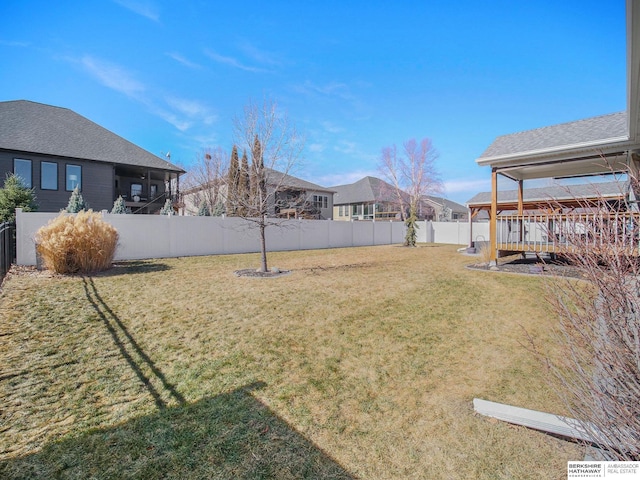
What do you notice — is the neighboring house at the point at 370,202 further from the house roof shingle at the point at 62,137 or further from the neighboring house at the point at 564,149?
the neighboring house at the point at 564,149

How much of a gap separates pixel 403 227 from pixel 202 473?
22543 mm

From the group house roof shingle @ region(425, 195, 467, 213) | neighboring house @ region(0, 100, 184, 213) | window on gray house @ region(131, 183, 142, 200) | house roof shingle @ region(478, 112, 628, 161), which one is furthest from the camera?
house roof shingle @ region(425, 195, 467, 213)

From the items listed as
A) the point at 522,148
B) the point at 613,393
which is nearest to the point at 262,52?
the point at 522,148

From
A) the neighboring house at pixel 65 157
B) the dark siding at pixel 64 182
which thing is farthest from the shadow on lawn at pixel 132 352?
the neighboring house at pixel 65 157

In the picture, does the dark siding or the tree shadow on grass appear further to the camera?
the dark siding

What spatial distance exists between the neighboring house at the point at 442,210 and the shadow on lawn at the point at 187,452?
3417cm

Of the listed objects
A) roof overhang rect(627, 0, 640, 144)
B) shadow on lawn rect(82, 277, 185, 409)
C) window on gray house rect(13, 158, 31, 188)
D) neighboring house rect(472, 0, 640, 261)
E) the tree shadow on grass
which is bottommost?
shadow on lawn rect(82, 277, 185, 409)

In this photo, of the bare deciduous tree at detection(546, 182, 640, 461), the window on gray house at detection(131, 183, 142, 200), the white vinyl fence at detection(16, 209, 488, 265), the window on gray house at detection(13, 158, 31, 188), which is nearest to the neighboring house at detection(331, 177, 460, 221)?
the white vinyl fence at detection(16, 209, 488, 265)

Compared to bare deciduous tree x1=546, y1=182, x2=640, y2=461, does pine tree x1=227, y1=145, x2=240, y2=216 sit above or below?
above

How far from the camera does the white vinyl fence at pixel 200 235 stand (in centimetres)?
880

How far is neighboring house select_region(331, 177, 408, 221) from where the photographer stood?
3425 centimetres

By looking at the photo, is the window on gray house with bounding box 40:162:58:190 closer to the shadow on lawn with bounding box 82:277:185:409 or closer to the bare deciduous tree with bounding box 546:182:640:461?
the shadow on lawn with bounding box 82:277:185:409

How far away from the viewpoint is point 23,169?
14.2m

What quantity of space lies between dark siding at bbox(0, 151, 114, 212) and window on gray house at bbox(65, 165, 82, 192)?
0.42 ft
